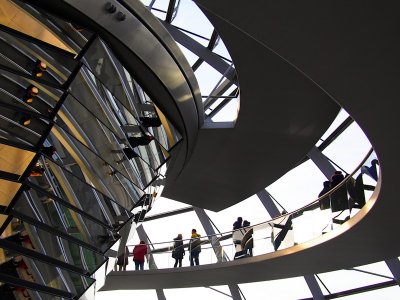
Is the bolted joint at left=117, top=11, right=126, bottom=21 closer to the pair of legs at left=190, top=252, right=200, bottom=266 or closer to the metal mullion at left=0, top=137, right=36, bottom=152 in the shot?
the metal mullion at left=0, top=137, right=36, bottom=152

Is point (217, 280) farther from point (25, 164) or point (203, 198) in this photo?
point (25, 164)

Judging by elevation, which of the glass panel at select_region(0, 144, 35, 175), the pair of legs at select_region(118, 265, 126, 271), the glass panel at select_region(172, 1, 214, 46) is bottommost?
the glass panel at select_region(0, 144, 35, 175)

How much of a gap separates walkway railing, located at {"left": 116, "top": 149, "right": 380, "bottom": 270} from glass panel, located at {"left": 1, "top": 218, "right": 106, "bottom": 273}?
21.8 feet

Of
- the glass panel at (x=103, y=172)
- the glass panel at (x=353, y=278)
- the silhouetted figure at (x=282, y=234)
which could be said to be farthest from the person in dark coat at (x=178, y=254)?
the glass panel at (x=103, y=172)

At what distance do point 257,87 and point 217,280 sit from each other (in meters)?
9.71

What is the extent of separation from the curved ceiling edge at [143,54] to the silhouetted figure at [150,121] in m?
0.41

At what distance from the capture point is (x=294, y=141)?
1920 centimetres

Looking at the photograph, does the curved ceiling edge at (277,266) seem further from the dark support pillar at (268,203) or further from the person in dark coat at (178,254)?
the dark support pillar at (268,203)

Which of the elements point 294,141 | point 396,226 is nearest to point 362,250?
point 396,226

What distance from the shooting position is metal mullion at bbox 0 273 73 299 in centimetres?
1092

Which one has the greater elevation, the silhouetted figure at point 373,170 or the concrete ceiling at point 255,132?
the concrete ceiling at point 255,132

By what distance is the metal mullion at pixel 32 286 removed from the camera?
10922 mm

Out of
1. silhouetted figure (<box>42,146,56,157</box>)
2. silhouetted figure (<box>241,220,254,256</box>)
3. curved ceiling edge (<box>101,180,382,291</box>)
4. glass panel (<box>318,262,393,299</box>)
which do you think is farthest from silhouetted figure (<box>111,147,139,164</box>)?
glass panel (<box>318,262,393,299</box>)

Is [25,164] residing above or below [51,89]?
below
